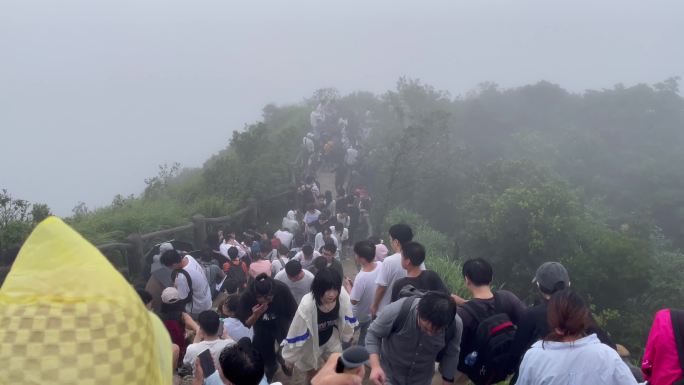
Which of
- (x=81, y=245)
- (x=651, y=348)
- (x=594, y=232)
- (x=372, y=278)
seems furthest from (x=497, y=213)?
(x=81, y=245)

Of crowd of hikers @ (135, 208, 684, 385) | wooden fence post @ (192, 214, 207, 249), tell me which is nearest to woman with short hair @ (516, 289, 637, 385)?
crowd of hikers @ (135, 208, 684, 385)

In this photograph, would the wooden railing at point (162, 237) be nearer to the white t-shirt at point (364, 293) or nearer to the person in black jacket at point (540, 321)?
the white t-shirt at point (364, 293)

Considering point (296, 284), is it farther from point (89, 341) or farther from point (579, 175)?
point (579, 175)

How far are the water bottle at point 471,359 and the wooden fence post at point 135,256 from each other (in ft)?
20.3

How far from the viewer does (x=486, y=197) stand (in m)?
15.2

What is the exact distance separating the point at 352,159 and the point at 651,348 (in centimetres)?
1304

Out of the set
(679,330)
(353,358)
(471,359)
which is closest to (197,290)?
(471,359)

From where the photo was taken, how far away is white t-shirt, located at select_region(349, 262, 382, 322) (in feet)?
16.6

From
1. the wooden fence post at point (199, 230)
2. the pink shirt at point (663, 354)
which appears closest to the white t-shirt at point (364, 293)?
the pink shirt at point (663, 354)

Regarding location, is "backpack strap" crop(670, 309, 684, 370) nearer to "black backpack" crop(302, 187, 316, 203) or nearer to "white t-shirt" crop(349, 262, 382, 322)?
"white t-shirt" crop(349, 262, 382, 322)

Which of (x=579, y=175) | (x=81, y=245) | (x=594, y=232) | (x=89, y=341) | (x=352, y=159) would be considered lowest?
(x=579, y=175)

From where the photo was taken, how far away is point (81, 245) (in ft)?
4.50

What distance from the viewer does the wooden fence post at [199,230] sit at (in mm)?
10430

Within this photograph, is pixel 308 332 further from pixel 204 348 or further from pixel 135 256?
pixel 135 256
